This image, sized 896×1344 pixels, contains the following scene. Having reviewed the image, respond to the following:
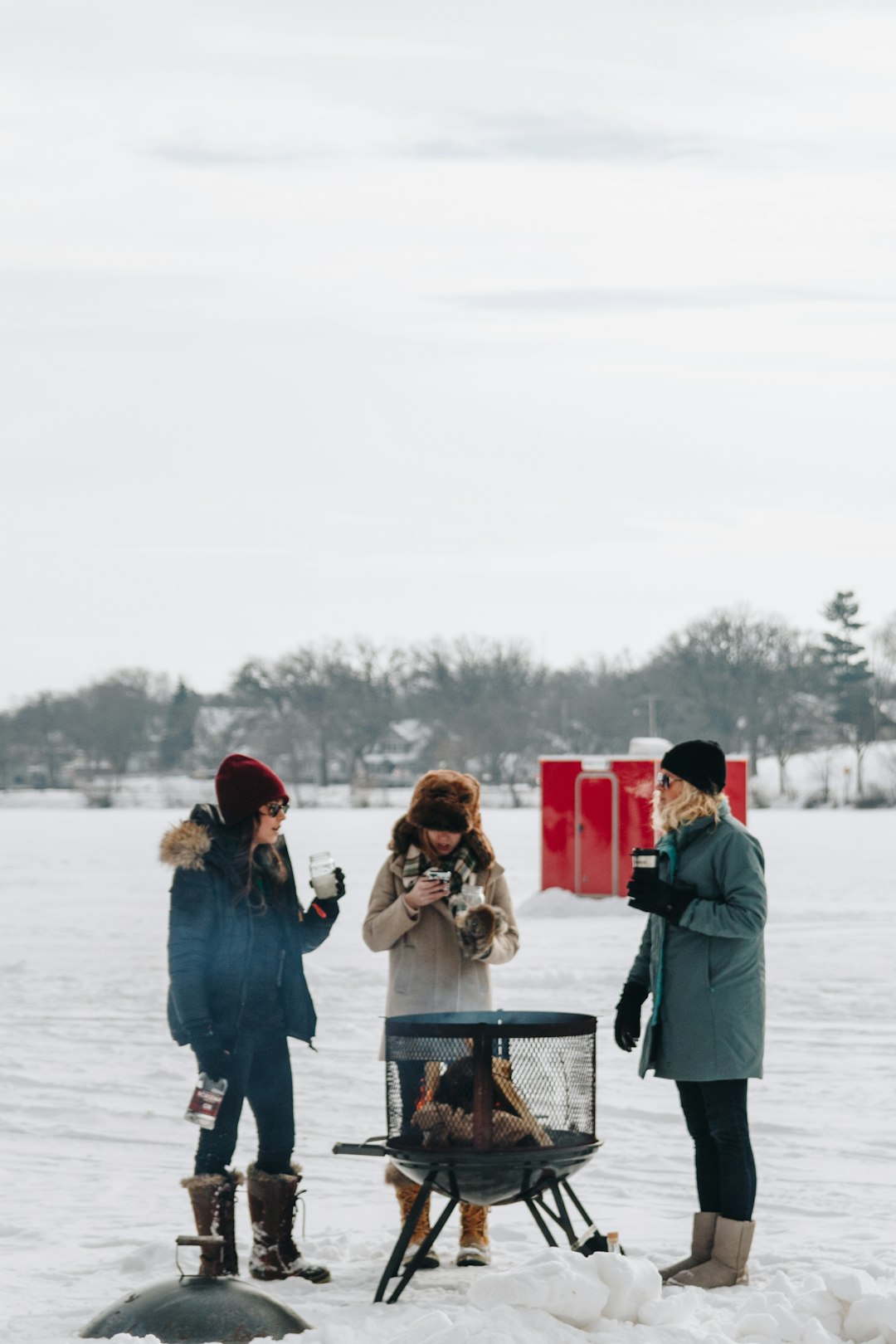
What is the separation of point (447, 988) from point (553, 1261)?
130 cm

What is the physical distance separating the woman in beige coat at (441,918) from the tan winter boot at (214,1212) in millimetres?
651

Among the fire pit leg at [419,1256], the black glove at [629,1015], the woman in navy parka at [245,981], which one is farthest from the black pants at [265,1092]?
the black glove at [629,1015]

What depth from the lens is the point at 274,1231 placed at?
17.6ft

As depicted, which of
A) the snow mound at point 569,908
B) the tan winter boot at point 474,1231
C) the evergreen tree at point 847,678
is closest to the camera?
the tan winter boot at point 474,1231

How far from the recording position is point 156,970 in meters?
13.5

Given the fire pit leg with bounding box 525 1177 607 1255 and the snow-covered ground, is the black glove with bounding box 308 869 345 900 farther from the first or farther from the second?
the snow-covered ground

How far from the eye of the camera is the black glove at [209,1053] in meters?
5.04

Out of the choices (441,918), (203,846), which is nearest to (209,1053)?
(203,846)

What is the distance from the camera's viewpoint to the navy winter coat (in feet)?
16.6

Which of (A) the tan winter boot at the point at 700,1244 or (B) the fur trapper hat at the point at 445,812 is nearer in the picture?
(A) the tan winter boot at the point at 700,1244

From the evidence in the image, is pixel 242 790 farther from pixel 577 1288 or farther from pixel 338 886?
pixel 577 1288

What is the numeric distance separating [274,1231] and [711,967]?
1.53 metres

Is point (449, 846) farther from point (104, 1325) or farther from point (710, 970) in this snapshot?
point (104, 1325)

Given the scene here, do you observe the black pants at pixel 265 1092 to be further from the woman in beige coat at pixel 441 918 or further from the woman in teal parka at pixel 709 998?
the woman in teal parka at pixel 709 998
